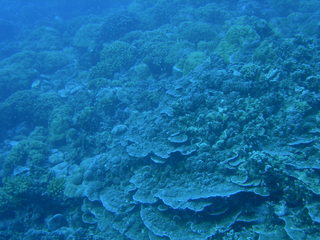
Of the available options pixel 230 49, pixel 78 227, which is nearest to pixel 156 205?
pixel 78 227

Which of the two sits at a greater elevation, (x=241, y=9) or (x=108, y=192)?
(x=241, y=9)

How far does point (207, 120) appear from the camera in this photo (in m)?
4.93

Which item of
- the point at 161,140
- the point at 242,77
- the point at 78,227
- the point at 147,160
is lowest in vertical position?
the point at 78,227

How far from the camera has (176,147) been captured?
477 centimetres

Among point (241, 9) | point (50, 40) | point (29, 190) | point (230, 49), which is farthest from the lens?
point (50, 40)

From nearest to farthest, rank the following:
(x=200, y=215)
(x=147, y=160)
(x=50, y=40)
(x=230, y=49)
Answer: (x=200, y=215)
(x=147, y=160)
(x=230, y=49)
(x=50, y=40)

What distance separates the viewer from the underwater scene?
A: 369 cm

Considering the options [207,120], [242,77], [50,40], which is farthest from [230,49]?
[50,40]

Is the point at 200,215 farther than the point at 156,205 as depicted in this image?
No

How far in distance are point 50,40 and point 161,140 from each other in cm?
1723

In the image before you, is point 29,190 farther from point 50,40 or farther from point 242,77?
point 50,40

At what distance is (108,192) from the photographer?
537cm

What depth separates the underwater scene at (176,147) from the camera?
3.69m

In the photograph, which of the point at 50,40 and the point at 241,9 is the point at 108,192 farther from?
the point at 50,40
